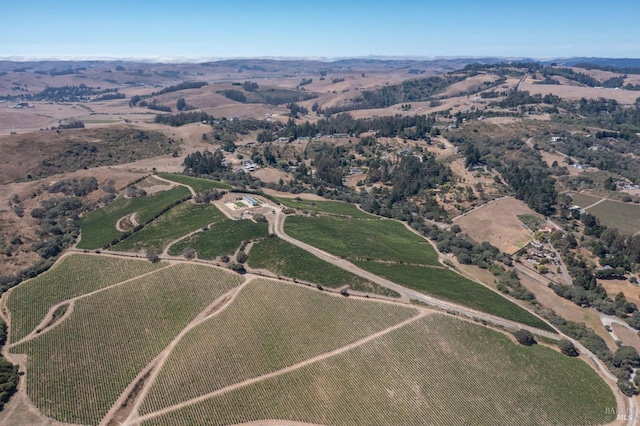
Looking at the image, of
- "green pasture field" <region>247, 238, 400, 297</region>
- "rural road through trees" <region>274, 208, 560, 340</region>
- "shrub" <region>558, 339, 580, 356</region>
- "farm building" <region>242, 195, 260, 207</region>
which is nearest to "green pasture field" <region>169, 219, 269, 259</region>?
"green pasture field" <region>247, 238, 400, 297</region>

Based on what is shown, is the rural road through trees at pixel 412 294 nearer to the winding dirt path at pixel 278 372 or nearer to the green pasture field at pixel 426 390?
the winding dirt path at pixel 278 372

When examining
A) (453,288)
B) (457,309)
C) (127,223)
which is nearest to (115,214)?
(127,223)

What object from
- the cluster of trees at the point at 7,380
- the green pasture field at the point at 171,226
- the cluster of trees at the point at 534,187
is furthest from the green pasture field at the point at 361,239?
the cluster of trees at the point at 7,380

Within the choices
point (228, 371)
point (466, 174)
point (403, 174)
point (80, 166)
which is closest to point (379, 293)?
point (228, 371)

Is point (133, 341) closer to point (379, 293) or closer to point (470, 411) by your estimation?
point (379, 293)

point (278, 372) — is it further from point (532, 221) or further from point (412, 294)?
point (532, 221)

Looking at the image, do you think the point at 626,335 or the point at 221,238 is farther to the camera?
the point at 221,238
